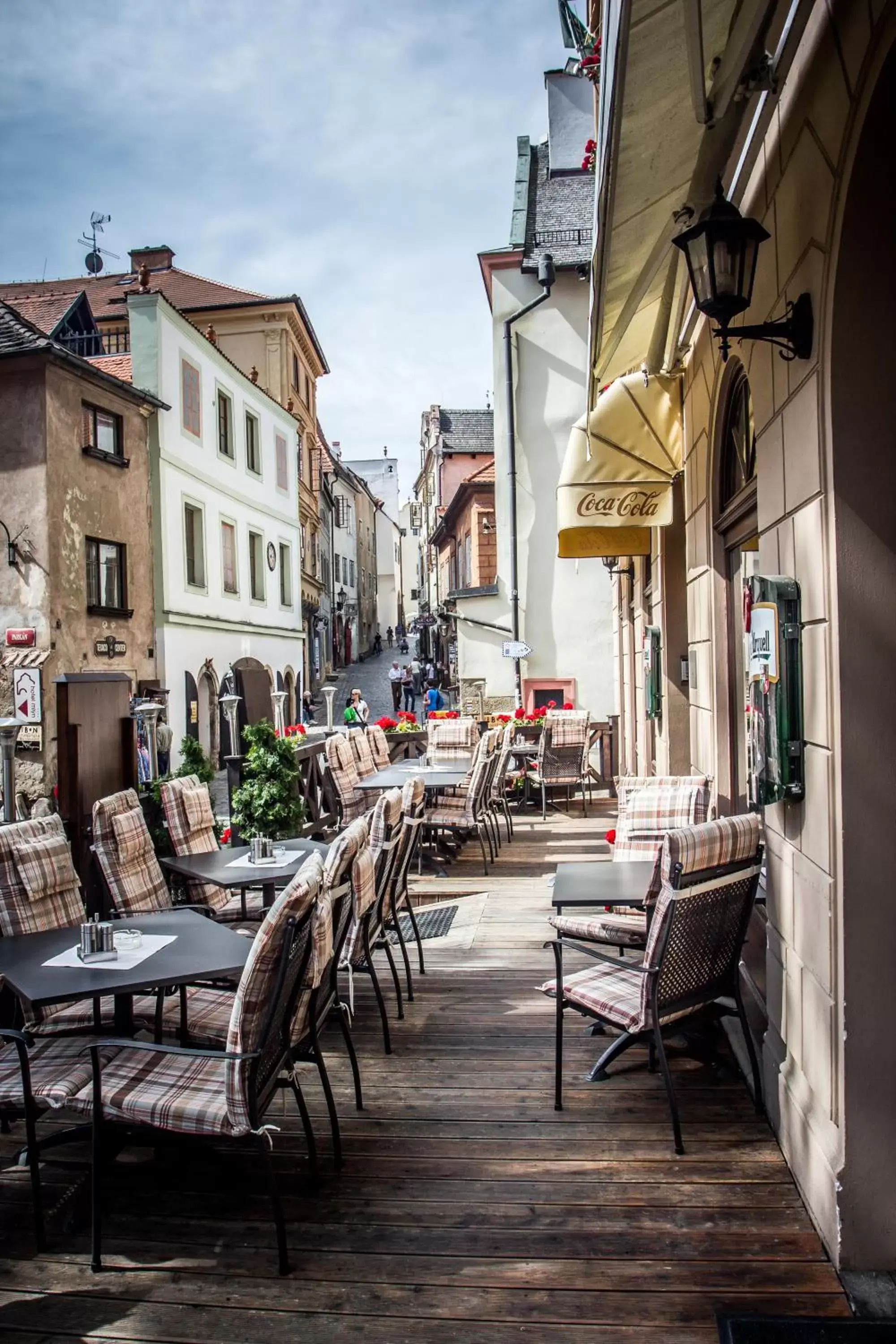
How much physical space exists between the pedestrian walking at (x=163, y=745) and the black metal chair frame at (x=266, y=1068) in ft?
15.8

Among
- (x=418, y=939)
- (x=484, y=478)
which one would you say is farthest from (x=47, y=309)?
(x=418, y=939)

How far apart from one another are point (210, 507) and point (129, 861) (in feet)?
57.6

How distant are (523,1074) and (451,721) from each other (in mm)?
8358

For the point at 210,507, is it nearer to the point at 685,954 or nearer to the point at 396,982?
the point at 396,982

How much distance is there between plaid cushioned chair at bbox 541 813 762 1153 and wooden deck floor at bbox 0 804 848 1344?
0.76 ft

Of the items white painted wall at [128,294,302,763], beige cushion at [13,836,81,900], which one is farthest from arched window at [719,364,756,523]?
white painted wall at [128,294,302,763]

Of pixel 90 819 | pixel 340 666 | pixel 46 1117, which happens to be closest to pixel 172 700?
pixel 90 819

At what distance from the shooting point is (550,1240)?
305 cm

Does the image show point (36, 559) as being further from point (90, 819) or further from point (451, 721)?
point (90, 819)

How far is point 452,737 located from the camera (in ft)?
40.7

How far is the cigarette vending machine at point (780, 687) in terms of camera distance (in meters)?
3.23

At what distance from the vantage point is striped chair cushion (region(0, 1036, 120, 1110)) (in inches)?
127

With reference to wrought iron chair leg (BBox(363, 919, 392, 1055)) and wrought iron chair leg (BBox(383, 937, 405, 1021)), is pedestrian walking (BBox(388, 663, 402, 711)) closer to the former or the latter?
wrought iron chair leg (BBox(383, 937, 405, 1021))

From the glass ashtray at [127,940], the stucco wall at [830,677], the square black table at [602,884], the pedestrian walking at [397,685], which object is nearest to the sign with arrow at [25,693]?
the glass ashtray at [127,940]
